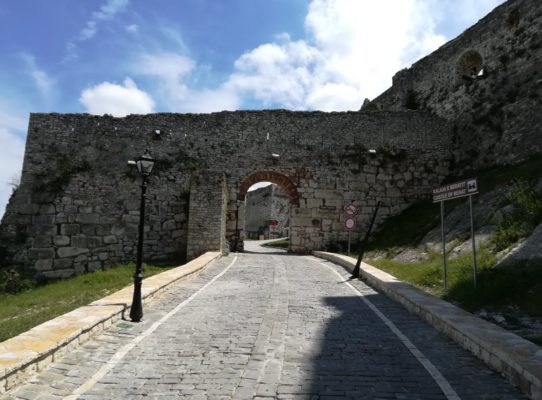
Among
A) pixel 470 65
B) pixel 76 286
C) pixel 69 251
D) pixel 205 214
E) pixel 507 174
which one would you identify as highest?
pixel 470 65

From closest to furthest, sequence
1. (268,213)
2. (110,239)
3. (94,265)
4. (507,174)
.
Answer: (507,174) → (94,265) → (110,239) → (268,213)

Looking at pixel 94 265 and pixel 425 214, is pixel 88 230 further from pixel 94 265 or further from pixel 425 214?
pixel 425 214

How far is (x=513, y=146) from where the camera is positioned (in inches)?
648

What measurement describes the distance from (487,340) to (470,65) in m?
18.6

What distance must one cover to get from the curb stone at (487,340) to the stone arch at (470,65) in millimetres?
14913

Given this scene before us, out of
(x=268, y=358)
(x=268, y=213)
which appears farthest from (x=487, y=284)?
(x=268, y=213)

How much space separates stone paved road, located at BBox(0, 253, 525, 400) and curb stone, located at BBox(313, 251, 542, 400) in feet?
0.44

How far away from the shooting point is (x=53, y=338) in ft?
16.5

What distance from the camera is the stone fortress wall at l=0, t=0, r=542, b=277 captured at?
1753 centimetres

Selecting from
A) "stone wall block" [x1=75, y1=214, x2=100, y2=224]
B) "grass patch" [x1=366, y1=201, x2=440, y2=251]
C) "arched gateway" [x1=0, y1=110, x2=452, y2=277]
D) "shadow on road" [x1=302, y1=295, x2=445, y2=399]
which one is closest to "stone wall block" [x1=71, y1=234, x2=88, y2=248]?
"arched gateway" [x1=0, y1=110, x2=452, y2=277]

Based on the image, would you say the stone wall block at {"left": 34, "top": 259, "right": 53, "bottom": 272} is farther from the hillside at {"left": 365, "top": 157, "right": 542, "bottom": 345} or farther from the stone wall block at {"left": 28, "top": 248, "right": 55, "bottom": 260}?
the hillside at {"left": 365, "top": 157, "right": 542, "bottom": 345}

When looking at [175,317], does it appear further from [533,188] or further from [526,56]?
[526,56]

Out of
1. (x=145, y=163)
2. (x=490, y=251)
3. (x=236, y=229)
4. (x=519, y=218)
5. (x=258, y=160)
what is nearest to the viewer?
(x=145, y=163)

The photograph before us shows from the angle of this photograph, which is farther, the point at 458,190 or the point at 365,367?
the point at 458,190
